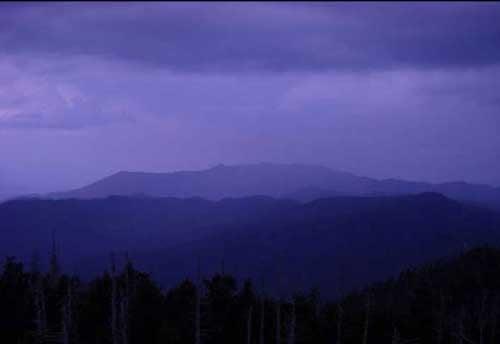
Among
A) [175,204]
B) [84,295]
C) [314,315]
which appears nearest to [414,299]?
[314,315]

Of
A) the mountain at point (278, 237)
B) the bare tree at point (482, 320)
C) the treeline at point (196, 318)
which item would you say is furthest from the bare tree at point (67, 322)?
the mountain at point (278, 237)

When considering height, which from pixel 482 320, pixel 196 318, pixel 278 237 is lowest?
pixel 482 320

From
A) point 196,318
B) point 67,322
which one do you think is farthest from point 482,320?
point 67,322

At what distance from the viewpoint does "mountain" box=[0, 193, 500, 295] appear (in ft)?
304

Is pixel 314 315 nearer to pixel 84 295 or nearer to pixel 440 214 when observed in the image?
pixel 84 295

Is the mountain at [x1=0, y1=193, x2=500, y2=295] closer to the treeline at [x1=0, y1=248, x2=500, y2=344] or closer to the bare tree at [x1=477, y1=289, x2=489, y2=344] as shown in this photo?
the bare tree at [x1=477, y1=289, x2=489, y2=344]

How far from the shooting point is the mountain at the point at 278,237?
9275 centimetres

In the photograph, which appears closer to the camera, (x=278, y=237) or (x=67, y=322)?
(x=67, y=322)

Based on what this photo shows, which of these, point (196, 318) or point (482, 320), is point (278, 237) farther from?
point (196, 318)

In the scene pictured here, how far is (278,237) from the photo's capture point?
114125 millimetres

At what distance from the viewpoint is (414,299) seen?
50.4m

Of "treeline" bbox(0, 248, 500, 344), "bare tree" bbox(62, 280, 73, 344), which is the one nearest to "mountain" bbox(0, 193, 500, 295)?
"treeline" bbox(0, 248, 500, 344)

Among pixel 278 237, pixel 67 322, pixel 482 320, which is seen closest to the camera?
pixel 67 322

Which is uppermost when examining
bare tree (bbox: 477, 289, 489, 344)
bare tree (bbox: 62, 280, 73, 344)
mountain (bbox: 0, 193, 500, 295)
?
mountain (bbox: 0, 193, 500, 295)
